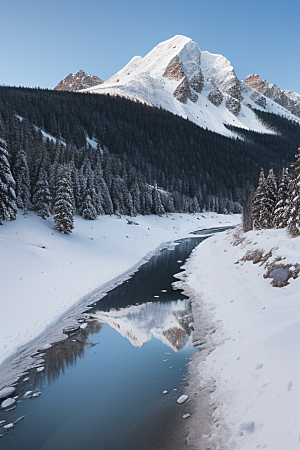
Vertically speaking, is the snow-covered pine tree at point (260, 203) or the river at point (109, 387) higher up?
the snow-covered pine tree at point (260, 203)

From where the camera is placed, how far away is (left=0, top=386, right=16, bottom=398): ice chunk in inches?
316

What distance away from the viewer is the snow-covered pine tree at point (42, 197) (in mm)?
35875

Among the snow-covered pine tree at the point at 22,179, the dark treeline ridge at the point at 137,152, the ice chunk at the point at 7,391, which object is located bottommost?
the ice chunk at the point at 7,391

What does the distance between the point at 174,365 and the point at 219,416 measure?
3.11 metres

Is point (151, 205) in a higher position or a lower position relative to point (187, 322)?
higher

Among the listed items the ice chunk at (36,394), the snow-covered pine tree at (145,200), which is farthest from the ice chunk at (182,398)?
the snow-covered pine tree at (145,200)

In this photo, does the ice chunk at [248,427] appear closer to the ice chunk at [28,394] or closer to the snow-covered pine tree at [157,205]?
the ice chunk at [28,394]

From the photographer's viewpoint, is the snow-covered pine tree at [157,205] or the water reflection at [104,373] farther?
the snow-covered pine tree at [157,205]

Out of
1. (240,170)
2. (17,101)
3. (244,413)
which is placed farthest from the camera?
→ (240,170)

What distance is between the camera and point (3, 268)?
17250mm

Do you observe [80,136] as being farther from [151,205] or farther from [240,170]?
[240,170]

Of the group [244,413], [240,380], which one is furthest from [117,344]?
[244,413]

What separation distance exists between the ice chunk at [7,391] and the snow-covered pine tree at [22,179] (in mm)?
30696

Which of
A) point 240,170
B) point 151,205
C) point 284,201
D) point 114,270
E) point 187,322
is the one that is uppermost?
point 240,170
